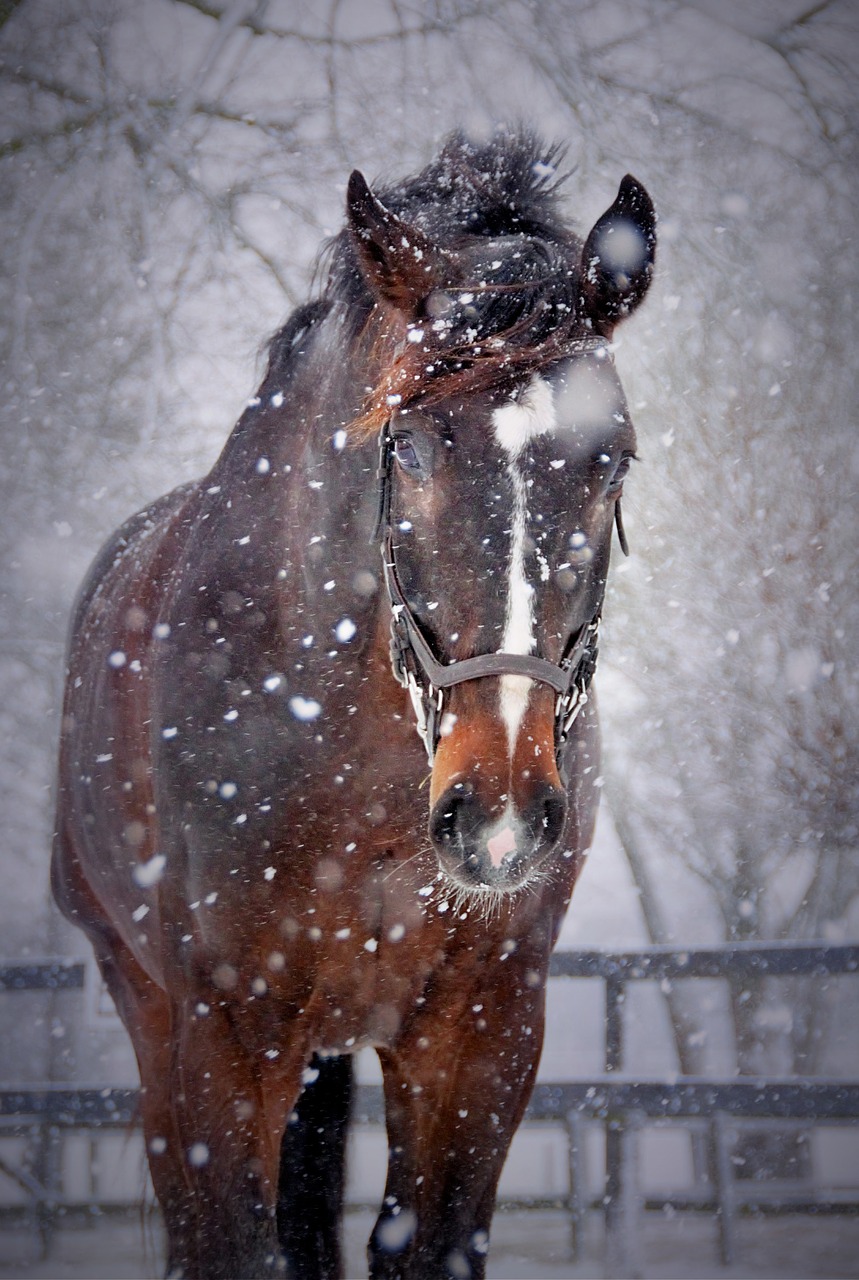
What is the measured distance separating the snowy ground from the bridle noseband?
178cm

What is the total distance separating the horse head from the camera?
0.99m

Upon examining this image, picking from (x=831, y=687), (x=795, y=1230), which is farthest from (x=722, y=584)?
(x=795, y=1230)

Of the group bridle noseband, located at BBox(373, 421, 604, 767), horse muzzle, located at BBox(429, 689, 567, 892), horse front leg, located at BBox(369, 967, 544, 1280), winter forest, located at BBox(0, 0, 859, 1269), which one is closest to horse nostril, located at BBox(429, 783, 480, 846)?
horse muzzle, located at BBox(429, 689, 567, 892)

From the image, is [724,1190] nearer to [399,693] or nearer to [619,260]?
[399,693]

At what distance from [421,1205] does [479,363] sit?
1273 mm

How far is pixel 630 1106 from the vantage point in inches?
99.7

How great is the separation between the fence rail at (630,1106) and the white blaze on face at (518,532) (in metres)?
1.81

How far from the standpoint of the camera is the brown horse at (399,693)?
1.04 metres

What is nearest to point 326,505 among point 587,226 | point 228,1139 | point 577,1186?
point 228,1139

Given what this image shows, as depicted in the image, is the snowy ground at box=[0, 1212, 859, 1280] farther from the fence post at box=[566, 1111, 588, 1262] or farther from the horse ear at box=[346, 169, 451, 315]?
the horse ear at box=[346, 169, 451, 315]

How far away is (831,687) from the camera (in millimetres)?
3697

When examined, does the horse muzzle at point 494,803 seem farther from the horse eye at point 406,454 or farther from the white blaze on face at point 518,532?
the horse eye at point 406,454

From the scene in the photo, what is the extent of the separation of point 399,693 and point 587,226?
2.82m

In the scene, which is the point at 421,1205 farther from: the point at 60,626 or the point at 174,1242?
the point at 60,626
